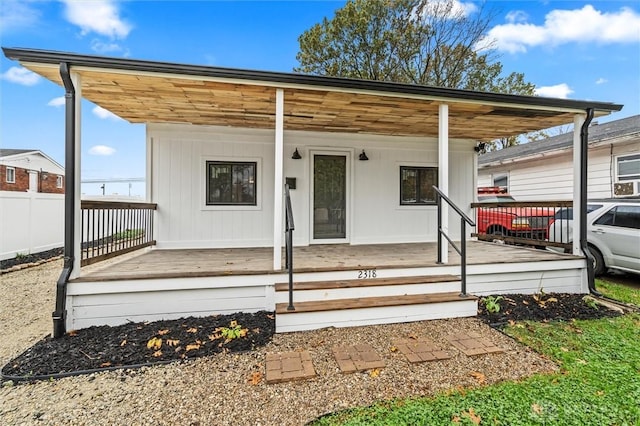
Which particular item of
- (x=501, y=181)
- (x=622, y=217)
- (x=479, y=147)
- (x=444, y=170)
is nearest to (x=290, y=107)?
(x=444, y=170)

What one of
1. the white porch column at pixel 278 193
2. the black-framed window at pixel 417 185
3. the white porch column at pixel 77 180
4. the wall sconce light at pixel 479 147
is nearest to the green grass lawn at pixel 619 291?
the black-framed window at pixel 417 185

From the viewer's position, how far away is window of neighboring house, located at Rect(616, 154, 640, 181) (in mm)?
7422

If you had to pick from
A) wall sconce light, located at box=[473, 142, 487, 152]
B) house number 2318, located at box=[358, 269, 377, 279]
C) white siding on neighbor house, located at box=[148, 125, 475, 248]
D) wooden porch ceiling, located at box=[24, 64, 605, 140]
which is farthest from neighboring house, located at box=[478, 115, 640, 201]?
house number 2318, located at box=[358, 269, 377, 279]

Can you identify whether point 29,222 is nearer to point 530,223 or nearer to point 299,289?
point 299,289

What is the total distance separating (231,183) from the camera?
5.94 metres

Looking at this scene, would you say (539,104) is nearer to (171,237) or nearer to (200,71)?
(200,71)

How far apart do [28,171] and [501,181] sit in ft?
77.7

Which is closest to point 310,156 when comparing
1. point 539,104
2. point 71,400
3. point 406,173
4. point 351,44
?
point 406,173

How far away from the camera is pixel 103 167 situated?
32.6m

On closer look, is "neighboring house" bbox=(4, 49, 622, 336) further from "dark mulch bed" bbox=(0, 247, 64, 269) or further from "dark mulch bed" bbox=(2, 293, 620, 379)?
"dark mulch bed" bbox=(0, 247, 64, 269)

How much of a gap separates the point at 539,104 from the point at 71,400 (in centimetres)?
600

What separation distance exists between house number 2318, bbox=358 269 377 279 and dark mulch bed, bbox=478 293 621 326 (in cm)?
130

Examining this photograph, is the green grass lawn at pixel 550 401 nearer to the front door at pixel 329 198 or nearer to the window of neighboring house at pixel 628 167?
the front door at pixel 329 198

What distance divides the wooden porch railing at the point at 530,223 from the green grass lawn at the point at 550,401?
2.88 metres
